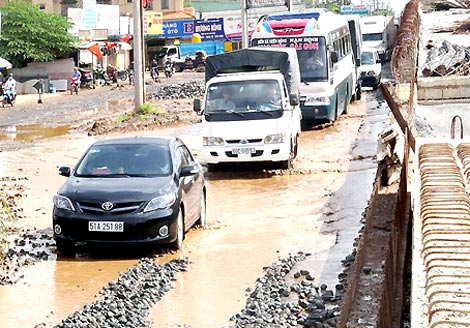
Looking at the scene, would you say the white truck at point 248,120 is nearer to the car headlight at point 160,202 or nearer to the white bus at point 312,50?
the white bus at point 312,50

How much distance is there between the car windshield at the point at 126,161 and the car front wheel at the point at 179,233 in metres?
0.67

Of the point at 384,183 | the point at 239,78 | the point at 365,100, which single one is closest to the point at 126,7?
the point at 365,100

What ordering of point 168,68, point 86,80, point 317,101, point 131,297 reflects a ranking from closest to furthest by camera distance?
point 131,297 → point 317,101 → point 86,80 → point 168,68

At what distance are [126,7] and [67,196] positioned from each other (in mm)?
73398

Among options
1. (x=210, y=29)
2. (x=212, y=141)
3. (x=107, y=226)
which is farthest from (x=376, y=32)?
(x=107, y=226)

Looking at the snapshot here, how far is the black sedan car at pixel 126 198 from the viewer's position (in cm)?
1041

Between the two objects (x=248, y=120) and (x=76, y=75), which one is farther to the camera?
(x=76, y=75)

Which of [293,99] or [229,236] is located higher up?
[293,99]

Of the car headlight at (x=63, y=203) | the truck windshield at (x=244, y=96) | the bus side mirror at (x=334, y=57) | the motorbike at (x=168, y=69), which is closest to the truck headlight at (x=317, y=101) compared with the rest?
the bus side mirror at (x=334, y=57)

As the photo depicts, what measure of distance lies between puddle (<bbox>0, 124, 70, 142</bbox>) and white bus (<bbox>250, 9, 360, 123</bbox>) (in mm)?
7567

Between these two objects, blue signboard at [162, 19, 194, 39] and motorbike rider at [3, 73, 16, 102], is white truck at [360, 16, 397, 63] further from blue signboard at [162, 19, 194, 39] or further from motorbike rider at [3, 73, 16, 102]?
blue signboard at [162, 19, 194, 39]

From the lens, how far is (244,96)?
17.3 meters

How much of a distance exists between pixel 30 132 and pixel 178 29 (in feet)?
157

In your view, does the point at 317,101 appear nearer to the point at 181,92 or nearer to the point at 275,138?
the point at 275,138
